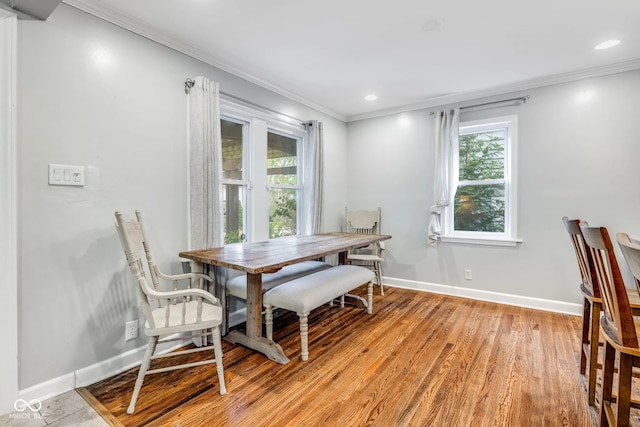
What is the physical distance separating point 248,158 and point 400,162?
204 cm

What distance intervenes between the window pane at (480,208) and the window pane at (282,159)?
2062mm

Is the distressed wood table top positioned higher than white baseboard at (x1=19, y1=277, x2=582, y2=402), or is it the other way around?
the distressed wood table top

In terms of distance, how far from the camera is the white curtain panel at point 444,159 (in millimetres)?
3633

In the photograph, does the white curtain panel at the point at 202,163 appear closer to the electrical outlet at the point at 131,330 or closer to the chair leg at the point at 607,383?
the electrical outlet at the point at 131,330

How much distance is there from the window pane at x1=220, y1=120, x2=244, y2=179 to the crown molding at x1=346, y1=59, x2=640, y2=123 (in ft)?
6.64

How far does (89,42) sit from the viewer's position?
193cm

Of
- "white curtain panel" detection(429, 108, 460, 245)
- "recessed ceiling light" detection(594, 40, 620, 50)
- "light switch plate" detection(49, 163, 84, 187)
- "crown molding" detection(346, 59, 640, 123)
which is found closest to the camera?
"light switch plate" detection(49, 163, 84, 187)

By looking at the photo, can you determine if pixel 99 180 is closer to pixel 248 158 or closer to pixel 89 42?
pixel 89 42

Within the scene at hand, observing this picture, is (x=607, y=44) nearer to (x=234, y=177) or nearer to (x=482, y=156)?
(x=482, y=156)

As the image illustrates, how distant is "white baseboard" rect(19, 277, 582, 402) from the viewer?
1.76 metres

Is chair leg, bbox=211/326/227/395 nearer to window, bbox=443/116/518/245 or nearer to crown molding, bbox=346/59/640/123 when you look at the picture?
window, bbox=443/116/518/245

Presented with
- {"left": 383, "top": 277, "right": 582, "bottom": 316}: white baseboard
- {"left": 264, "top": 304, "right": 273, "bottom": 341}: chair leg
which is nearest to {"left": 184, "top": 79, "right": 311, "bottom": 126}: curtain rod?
{"left": 264, "top": 304, "right": 273, "bottom": 341}: chair leg

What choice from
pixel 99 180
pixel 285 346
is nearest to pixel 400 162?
pixel 285 346

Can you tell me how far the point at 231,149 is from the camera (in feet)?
9.85
